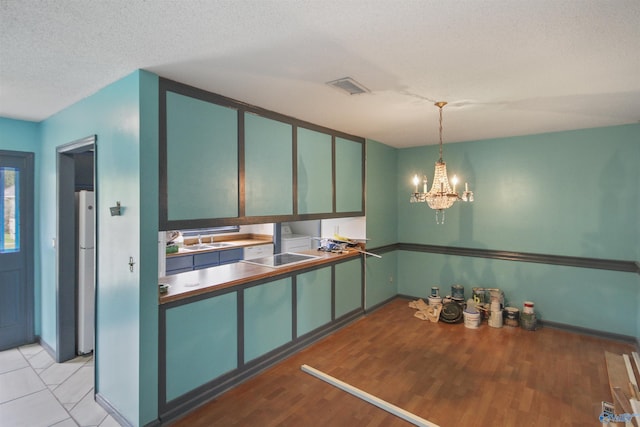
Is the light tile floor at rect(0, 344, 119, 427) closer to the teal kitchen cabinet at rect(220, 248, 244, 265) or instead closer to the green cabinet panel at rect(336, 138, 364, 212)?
the teal kitchen cabinet at rect(220, 248, 244, 265)

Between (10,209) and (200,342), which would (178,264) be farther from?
(200,342)

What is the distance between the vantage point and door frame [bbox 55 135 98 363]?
331cm

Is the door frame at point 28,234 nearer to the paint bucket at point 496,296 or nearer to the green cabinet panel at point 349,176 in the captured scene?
the green cabinet panel at point 349,176

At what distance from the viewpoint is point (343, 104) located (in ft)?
9.95

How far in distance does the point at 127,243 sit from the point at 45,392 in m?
1.70

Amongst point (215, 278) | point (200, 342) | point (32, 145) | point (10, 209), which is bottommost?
point (200, 342)

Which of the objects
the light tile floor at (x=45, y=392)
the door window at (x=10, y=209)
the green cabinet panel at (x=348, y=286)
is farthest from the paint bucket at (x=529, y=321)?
the door window at (x=10, y=209)

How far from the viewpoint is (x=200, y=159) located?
2.59m

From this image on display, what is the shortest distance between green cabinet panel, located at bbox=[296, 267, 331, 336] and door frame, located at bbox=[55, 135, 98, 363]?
2.32 meters

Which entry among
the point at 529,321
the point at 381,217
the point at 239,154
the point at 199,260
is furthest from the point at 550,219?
the point at 199,260

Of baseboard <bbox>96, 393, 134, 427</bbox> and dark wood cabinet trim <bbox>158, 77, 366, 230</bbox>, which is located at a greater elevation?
dark wood cabinet trim <bbox>158, 77, 366, 230</bbox>

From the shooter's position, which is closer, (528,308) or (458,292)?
(528,308)

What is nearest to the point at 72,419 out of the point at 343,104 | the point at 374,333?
the point at 374,333

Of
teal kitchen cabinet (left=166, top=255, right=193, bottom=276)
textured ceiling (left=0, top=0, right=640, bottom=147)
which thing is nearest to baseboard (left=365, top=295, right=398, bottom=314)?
teal kitchen cabinet (left=166, top=255, right=193, bottom=276)
